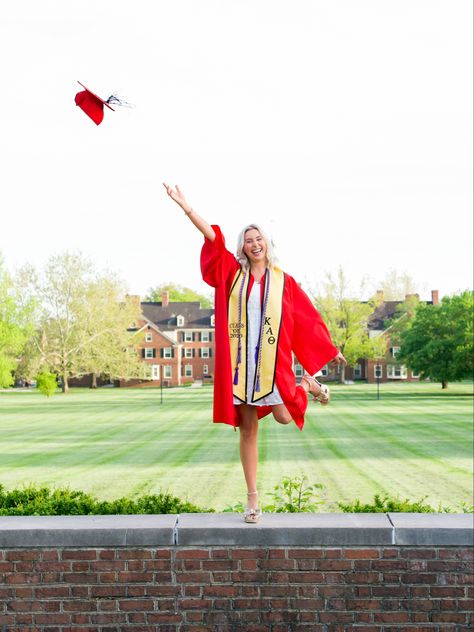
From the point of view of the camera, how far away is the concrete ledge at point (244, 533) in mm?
5324

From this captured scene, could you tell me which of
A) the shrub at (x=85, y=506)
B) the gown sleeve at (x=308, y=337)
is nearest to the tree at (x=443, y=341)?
the shrub at (x=85, y=506)

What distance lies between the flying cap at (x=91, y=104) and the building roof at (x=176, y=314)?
68.7 meters

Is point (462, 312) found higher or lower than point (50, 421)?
higher

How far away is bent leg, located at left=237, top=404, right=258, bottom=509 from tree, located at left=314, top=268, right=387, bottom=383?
2321 inches

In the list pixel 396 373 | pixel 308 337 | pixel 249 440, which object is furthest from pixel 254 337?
pixel 396 373

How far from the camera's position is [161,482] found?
62.4 ft

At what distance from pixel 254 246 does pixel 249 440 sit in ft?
4.05

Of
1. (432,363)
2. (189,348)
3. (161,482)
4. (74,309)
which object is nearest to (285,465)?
(161,482)

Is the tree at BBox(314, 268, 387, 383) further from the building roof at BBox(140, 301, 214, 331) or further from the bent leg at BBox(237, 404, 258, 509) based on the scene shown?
the bent leg at BBox(237, 404, 258, 509)

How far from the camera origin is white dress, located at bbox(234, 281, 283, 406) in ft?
18.2

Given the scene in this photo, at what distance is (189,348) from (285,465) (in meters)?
53.6

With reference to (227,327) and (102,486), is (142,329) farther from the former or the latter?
(227,327)

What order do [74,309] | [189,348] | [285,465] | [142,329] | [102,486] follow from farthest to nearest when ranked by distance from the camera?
[189,348]
[142,329]
[74,309]
[285,465]
[102,486]

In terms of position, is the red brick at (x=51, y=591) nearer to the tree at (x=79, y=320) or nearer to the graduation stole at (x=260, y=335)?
the graduation stole at (x=260, y=335)
